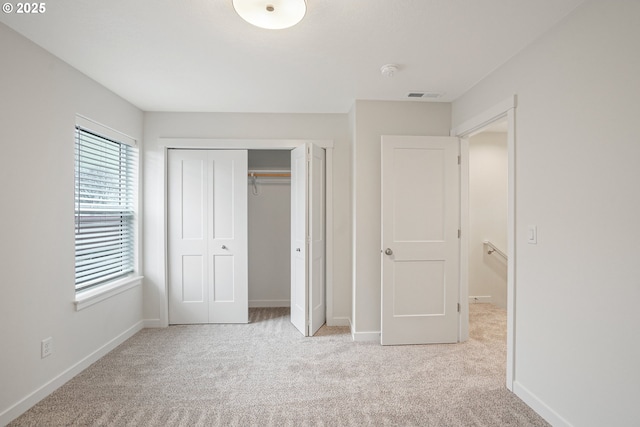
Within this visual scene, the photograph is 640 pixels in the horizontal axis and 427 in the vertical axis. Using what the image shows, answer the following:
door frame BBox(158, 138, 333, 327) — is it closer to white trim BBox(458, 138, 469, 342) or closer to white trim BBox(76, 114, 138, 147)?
white trim BBox(76, 114, 138, 147)

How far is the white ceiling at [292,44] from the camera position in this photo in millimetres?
1833

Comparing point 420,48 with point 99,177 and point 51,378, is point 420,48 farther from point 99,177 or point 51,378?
point 51,378

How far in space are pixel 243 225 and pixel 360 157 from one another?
1559mm

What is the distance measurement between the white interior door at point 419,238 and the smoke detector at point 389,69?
26.7 inches

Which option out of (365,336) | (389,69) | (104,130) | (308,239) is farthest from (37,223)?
(365,336)

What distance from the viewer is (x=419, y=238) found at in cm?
322

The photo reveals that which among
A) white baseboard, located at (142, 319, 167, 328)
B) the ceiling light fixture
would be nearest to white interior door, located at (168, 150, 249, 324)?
white baseboard, located at (142, 319, 167, 328)

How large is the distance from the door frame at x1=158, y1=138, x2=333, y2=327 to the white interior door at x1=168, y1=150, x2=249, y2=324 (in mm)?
54

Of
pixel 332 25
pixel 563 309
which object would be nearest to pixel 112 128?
pixel 332 25

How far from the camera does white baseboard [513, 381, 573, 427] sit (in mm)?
1943

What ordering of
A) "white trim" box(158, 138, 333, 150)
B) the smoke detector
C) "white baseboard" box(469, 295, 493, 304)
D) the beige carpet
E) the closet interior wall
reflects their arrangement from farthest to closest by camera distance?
1. "white baseboard" box(469, 295, 493, 304)
2. the closet interior wall
3. "white trim" box(158, 138, 333, 150)
4. the smoke detector
5. the beige carpet

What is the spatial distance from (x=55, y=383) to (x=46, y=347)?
0.30 metres

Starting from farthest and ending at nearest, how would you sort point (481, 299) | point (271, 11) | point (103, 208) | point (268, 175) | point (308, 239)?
point (481, 299)
point (268, 175)
point (308, 239)
point (103, 208)
point (271, 11)

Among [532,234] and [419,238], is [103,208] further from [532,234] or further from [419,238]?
[532,234]
